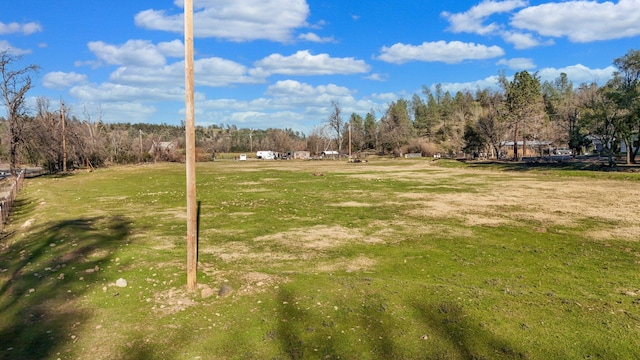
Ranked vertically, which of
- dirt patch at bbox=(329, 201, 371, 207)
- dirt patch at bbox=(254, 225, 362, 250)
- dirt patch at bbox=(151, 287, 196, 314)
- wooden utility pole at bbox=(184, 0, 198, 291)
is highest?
wooden utility pole at bbox=(184, 0, 198, 291)

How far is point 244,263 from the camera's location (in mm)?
10492

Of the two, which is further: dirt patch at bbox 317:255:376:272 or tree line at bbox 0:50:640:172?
tree line at bbox 0:50:640:172

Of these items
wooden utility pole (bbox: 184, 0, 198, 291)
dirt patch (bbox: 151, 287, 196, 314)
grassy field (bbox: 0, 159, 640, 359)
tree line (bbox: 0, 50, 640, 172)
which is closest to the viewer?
grassy field (bbox: 0, 159, 640, 359)

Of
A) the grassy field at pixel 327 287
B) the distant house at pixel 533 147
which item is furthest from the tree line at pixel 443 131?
the grassy field at pixel 327 287

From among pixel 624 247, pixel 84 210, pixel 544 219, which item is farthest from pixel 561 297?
pixel 84 210

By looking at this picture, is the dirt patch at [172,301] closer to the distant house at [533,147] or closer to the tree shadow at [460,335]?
the tree shadow at [460,335]

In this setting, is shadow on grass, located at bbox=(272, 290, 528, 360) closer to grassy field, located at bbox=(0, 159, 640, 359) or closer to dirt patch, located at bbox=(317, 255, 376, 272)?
grassy field, located at bbox=(0, 159, 640, 359)

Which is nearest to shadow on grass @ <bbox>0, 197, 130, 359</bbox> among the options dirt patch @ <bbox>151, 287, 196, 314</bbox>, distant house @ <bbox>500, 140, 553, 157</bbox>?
dirt patch @ <bbox>151, 287, 196, 314</bbox>

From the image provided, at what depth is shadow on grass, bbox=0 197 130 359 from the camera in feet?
21.2

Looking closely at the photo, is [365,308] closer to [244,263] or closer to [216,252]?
[244,263]

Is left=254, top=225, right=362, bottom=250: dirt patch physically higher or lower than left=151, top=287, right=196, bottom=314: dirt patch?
higher

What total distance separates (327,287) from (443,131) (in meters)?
100

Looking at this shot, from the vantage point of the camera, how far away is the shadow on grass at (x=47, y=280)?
6.46 metres

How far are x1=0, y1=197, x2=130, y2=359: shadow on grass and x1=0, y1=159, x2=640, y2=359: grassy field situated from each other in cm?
4
